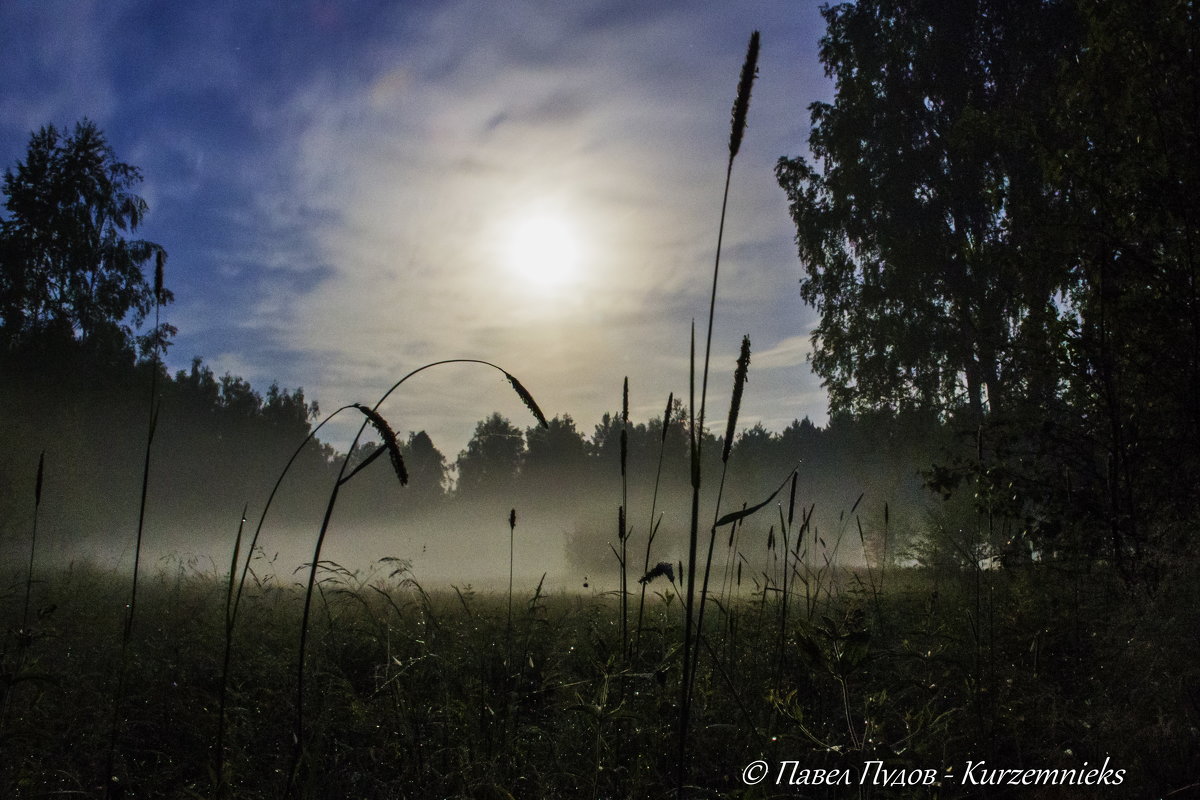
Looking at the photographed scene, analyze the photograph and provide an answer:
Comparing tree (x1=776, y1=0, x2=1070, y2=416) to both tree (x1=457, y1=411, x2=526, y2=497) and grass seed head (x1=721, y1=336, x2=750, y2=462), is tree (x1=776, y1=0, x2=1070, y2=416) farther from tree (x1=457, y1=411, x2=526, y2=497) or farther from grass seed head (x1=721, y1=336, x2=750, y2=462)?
tree (x1=457, y1=411, x2=526, y2=497)

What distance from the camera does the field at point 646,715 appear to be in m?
2.06

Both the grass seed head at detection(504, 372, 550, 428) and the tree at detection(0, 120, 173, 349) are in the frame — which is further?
the tree at detection(0, 120, 173, 349)

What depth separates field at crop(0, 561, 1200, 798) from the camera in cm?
206

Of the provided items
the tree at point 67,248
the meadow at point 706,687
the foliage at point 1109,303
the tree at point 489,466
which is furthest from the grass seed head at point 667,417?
the tree at point 489,466

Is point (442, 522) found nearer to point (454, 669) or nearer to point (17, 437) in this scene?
point (17, 437)

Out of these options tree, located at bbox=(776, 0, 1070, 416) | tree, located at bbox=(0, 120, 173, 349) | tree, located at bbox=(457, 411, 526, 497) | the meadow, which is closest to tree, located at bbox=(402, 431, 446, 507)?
tree, located at bbox=(457, 411, 526, 497)

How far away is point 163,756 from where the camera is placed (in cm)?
266

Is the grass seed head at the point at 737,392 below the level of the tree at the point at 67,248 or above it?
below

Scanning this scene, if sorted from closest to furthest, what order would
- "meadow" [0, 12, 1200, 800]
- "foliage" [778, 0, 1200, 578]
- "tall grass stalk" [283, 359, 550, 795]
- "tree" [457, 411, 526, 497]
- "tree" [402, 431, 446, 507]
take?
"tall grass stalk" [283, 359, 550, 795] < "meadow" [0, 12, 1200, 800] < "foliage" [778, 0, 1200, 578] < "tree" [457, 411, 526, 497] < "tree" [402, 431, 446, 507]

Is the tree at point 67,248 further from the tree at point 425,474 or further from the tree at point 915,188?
the tree at point 425,474

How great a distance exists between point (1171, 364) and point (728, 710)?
11.0ft

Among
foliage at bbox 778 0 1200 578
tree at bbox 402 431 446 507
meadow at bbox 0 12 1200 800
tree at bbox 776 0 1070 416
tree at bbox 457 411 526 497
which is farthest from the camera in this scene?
tree at bbox 402 431 446 507

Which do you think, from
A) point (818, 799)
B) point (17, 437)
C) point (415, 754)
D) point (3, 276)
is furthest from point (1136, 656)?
point (3, 276)

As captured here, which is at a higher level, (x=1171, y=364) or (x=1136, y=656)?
(x=1171, y=364)
